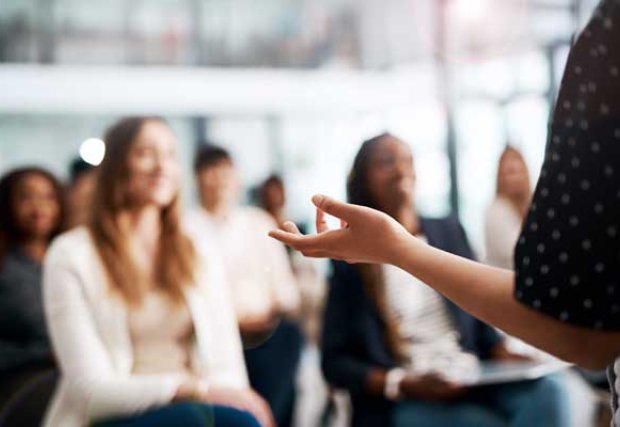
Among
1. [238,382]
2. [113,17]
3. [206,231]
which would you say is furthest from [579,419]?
[113,17]

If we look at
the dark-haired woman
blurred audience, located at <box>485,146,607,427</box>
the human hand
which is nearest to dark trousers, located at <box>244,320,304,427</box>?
the human hand

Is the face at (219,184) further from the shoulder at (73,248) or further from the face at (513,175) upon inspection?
the face at (513,175)

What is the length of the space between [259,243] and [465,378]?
636 mm

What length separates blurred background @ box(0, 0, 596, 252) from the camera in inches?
76.0

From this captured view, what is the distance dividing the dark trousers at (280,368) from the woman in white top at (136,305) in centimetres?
40

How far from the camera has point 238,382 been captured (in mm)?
1564

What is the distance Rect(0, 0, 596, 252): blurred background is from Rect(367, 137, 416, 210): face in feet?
1.59

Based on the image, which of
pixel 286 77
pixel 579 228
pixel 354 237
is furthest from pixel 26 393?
pixel 286 77

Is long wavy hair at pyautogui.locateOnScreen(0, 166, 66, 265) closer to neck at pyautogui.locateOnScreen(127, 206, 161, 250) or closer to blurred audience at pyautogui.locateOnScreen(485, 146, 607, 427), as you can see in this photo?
neck at pyautogui.locateOnScreen(127, 206, 161, 250)

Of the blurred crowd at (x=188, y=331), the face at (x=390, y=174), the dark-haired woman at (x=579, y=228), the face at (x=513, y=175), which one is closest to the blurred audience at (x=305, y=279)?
the blurred crowd at (x=188, y=331)

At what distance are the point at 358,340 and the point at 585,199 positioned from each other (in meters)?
1.06

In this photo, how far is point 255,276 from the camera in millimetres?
1930

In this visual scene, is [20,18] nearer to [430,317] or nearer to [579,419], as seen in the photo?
[430,317]

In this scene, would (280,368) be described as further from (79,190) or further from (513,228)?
(513,228)
